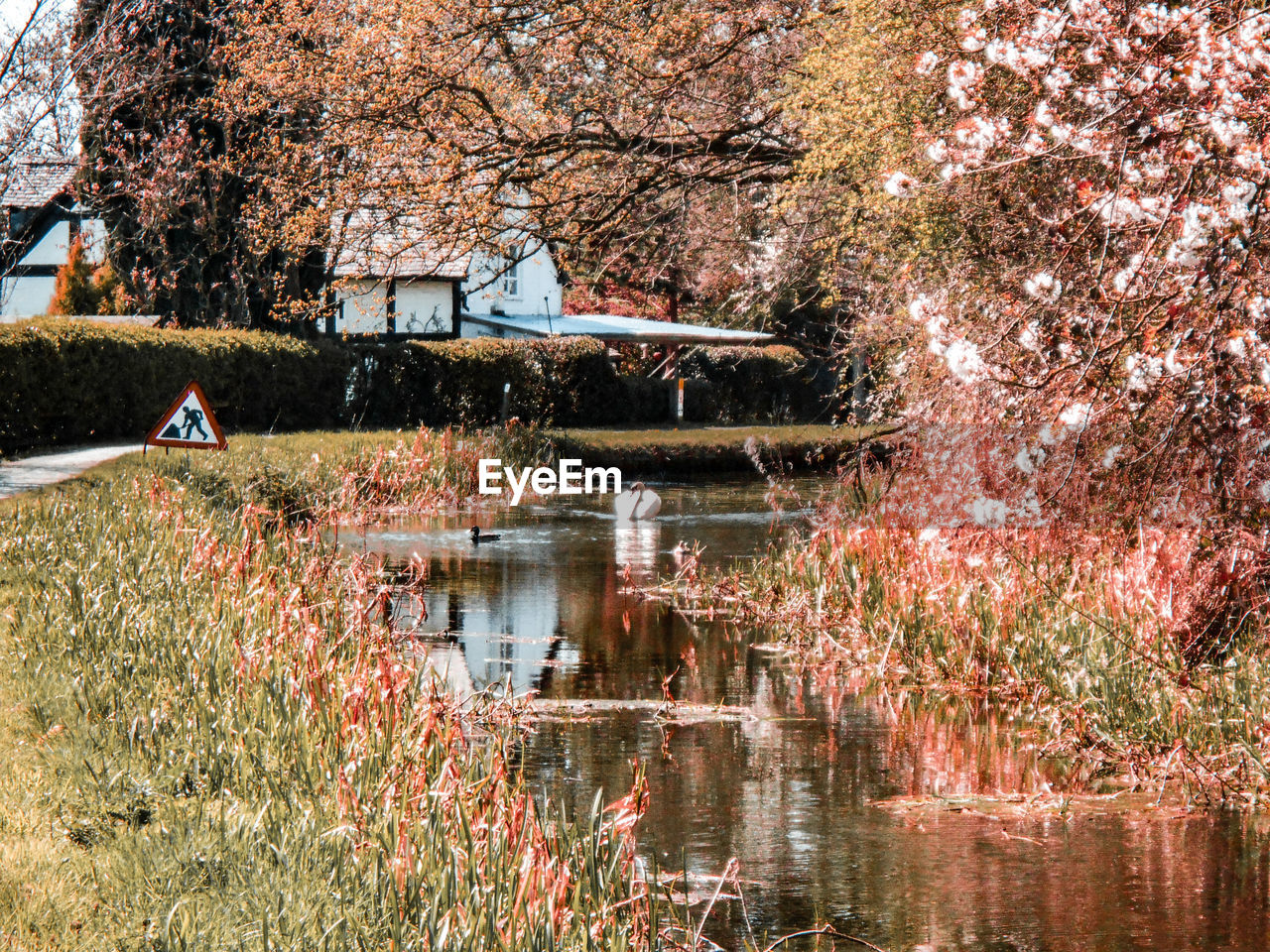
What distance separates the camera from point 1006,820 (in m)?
7.48

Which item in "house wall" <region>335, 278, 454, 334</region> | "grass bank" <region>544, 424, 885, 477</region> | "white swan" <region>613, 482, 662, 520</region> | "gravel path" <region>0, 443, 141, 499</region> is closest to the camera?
"gravel path" <region>0, 443, 141, 499</region>

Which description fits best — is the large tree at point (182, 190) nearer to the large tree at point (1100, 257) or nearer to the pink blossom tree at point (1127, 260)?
the large tree at point (1100, 257)

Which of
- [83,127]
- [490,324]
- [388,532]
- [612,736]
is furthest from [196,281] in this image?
[612,736]

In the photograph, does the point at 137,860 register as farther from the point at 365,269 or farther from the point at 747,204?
the point at 747,204

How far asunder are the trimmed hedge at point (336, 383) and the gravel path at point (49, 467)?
4.99 feet

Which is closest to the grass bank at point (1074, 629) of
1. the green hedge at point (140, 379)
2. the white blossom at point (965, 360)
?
the white blossom at point (965, 360)

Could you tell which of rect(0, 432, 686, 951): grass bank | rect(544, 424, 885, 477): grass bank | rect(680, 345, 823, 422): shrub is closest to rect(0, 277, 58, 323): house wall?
rect(680, 345, 823, 422): shrub

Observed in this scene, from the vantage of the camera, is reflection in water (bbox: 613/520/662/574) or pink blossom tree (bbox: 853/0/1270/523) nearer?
pink blossom tree (bbox: 853/0/1270/523)

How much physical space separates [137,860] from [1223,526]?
6.14 meters

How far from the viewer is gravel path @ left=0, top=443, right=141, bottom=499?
16625 millimetres

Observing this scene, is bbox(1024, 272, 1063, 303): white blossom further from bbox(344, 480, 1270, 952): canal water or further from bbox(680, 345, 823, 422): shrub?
bbox(680, 345, 823, 422): shrub

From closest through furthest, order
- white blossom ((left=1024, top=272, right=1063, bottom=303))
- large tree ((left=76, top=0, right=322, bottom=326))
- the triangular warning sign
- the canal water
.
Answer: the canal water
white blossom ((left=1024, top=272, right=1063, bottom=303))
the triangular warning sign
large tree ((left=76, top=0, right=322, bottom=326))

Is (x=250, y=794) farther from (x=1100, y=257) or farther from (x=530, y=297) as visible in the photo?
(x=530, y=297)

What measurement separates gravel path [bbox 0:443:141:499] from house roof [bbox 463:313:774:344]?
18763 millimetres
